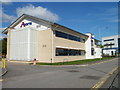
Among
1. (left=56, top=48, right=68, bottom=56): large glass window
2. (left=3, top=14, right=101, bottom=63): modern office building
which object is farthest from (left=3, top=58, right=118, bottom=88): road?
(left=56, top=48, right=68, bottom=56): large glass window

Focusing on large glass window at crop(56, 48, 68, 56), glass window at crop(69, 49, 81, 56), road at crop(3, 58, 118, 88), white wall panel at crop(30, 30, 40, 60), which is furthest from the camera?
glass window at crop(69, 49, 81, 56)

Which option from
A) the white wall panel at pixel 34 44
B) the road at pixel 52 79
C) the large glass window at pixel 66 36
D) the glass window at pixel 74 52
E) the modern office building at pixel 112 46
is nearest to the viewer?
the road at pixel 52 79

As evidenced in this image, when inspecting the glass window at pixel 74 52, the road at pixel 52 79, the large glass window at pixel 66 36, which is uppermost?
the large glass window at pixel 66 36

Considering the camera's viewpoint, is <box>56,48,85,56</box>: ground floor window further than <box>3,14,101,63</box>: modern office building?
Yes

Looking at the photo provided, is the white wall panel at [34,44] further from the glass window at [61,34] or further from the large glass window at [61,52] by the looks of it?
the glass window at [61,34]

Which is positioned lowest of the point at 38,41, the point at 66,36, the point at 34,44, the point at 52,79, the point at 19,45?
the point at 52,79

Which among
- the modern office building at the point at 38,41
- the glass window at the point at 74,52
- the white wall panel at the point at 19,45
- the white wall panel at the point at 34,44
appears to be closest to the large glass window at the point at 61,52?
the modern office building at the point at 38,41

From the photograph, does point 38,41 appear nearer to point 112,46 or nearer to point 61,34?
point 61,34

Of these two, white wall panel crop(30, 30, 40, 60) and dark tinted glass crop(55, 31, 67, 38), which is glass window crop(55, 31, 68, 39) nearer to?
dark tinted glass crop(55, 31, 67, 38)

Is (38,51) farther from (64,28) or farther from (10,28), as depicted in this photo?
(10,28)

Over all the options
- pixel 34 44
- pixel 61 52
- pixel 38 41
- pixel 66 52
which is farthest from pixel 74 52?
pixel 34 44

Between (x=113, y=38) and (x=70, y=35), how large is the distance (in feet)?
276

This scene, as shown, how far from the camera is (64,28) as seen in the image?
103ft

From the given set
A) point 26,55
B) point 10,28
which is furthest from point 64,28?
point 10,28
